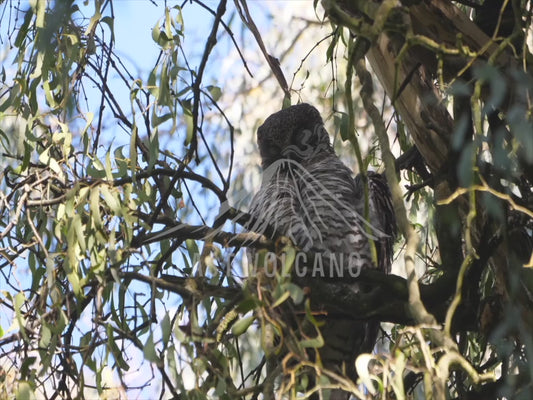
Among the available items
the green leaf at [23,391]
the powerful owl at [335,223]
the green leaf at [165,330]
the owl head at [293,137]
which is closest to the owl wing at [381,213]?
the powerful owl at [335,223]

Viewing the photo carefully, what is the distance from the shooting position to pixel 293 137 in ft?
9.49

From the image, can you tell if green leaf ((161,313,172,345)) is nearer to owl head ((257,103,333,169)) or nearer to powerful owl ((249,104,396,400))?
powerful owl ((249,104,396,400))

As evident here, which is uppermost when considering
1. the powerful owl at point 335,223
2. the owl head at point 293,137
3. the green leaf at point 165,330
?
the owl head at point 293,137

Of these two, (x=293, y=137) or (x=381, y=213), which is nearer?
(x=381, y=213)

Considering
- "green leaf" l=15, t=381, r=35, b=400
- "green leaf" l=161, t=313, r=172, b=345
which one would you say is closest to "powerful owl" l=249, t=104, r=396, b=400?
"green leaf" l=161, t=313, r=172, b=345

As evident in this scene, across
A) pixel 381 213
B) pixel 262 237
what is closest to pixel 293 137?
pixel 381 213

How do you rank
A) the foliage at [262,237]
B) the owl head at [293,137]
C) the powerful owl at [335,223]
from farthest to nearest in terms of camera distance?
the owl head at [293,137] → the powerful owl at [335,223] → the foliage at [262,237]

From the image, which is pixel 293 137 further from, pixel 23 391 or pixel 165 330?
pixel 23 391

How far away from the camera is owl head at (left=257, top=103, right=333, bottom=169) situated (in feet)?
9.39

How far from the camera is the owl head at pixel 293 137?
286 centimetres

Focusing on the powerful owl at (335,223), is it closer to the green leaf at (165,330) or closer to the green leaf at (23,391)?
the green leaf at (165,330)

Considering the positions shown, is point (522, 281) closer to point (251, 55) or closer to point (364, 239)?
point (364, 239)

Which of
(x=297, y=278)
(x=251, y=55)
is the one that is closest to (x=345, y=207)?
(x=297, y=278)

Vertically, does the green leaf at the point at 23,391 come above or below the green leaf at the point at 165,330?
below
